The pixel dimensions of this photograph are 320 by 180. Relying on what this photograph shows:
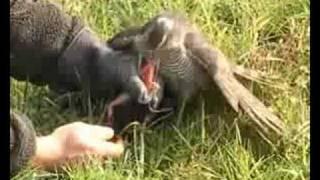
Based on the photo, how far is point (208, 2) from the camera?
410cm

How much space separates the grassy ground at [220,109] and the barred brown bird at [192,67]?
0.06 metres

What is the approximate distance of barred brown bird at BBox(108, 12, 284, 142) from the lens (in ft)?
11.7

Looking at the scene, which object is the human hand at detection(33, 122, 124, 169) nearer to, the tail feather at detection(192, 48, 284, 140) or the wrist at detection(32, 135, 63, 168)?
the wrist at detection(32, 135, 63, 168)

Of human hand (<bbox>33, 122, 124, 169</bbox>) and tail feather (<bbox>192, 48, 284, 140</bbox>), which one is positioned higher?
tail feather (<bbox>192, 48, 284, 140</bbox>)

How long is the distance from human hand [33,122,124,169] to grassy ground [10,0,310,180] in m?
0.03

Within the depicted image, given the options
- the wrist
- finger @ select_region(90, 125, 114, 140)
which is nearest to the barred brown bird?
finger @ select_region(90, 125, 114, 140)

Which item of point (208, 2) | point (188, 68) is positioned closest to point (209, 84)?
point (188, 68)

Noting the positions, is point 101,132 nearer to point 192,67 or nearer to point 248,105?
point 192,67

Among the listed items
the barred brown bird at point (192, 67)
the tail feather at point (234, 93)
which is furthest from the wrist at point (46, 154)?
the tail feather at point (234, 93)

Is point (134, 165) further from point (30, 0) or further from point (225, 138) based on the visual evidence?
point (30, 0)

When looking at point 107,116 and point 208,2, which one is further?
point 208,2

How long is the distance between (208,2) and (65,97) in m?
0.63

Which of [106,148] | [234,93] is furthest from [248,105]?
[106,148]

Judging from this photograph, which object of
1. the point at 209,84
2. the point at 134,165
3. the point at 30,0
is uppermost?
the point at 30,0
